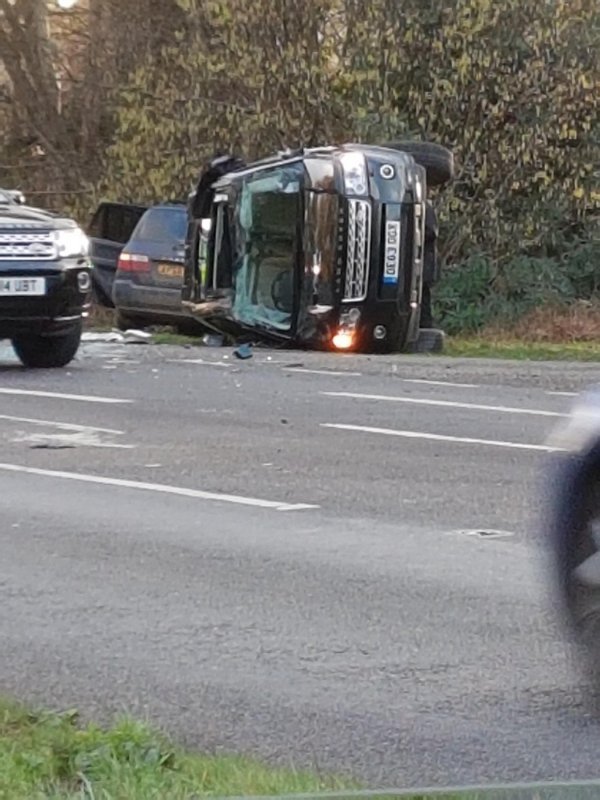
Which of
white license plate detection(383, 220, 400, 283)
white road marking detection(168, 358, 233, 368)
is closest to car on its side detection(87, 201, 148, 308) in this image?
white license plate detection(383, 220, 400, 283)

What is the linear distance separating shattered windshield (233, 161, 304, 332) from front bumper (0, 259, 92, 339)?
14.1 feet

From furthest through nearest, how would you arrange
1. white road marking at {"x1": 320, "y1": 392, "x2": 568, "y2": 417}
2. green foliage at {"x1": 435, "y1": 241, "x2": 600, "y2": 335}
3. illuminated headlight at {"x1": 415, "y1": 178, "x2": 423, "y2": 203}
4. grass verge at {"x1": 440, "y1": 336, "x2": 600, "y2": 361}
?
green foliage at {"x1": 435, "y1": 241, "x2": 600, "y2": 335}, illuminated headlight at {"x1": 415, "y1": 178, "x2": 423, "y2": 203}, grass verge at {"x1": 440, "y1": 336, "x2": 600, "y2": 361}, white road marking at {"x1": 320, "y1": 392, "x2": 568, "y2": 417}

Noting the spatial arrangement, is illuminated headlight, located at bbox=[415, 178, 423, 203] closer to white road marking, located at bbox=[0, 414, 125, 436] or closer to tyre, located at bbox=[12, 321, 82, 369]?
tyre, located at bbox=[12, 321, 82, 369]

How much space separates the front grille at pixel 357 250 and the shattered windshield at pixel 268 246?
57 centimetres

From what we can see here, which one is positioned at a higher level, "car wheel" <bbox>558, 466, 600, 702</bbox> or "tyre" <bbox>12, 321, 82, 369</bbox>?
"car wheel" <bbox>558, 466, 600, 702</bbox>

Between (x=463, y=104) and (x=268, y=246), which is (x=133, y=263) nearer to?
(x=268, y=246)

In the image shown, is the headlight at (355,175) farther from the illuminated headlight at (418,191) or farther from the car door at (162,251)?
the car door at (162,251)

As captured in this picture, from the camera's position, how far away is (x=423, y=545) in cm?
835

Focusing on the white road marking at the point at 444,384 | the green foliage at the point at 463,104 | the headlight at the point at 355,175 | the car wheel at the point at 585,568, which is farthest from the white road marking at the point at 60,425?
the green foliage at the point at 463,104

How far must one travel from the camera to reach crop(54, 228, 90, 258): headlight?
1627 cm

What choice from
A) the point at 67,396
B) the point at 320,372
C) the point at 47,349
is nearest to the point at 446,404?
the point at 67,396

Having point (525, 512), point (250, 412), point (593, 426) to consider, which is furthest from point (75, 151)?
point (593, 426)

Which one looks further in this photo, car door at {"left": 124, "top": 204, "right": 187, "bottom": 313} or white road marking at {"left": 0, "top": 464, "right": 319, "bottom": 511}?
car door at {"left": 124, "top": 204, "right": 187, "bottom": 313}

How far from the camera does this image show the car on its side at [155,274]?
923 inches
